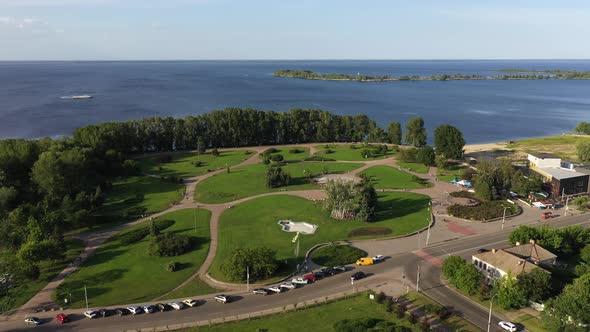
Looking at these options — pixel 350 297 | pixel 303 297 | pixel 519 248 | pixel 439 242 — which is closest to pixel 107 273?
pixel 303 297

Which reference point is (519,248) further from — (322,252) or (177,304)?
(177,304)

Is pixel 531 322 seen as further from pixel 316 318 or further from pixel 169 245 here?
pixel 169 245

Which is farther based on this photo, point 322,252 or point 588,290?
point 322,252

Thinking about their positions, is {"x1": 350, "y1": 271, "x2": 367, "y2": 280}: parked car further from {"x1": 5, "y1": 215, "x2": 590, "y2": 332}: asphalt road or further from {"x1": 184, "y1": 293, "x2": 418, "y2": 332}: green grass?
{"x1": 184, "y1": 293, "x2": 418, "y2": 332}: green grass

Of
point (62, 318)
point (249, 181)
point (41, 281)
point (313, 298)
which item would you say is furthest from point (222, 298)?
point (249, 181)

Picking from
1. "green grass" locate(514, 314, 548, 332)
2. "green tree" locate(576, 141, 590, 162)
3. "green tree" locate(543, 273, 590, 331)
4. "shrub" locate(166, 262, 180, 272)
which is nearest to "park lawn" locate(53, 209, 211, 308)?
"shrub" locate(166, 262, 180, 272)
